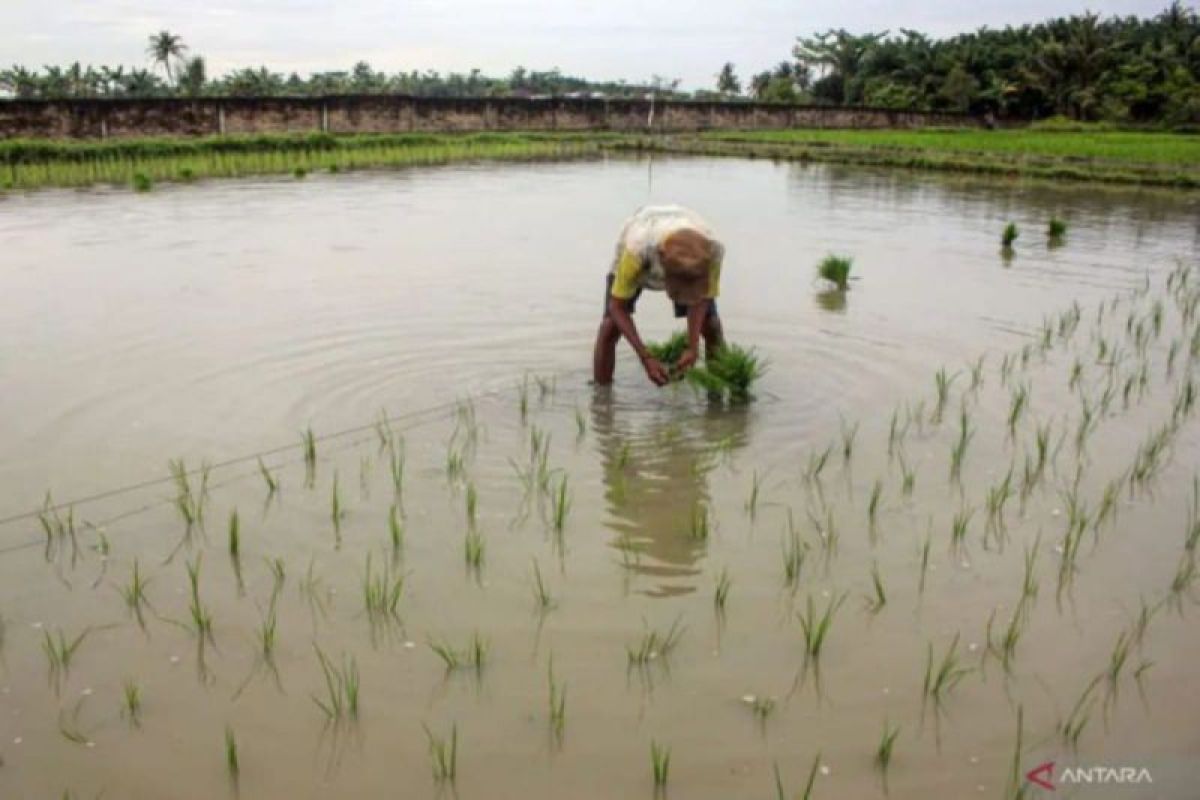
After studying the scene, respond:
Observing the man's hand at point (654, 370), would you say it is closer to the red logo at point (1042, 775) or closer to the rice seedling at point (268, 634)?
the rice seedling at point (268, 634)

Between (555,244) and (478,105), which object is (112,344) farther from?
(478,105)

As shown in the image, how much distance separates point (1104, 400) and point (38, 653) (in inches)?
176

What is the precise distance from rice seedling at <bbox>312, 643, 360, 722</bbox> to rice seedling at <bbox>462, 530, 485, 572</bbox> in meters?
0.60

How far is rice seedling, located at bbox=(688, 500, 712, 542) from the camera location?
342 cm

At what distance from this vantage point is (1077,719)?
2.43 m

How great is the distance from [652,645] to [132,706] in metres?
1.29

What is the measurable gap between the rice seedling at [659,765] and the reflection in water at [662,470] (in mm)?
753

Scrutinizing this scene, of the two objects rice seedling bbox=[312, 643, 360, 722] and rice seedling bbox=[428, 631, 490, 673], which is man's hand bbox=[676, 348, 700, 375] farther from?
rice seedling bbox=[312, 643, 360, 722]

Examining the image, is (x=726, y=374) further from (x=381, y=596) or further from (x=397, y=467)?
(x=381, y=596)

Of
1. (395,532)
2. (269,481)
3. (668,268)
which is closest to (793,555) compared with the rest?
(395,532)

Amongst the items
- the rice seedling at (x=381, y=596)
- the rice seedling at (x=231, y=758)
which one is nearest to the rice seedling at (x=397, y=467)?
the rice seedling at (x=381, y=596)

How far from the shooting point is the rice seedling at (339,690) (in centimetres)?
241

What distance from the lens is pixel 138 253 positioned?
865 cm

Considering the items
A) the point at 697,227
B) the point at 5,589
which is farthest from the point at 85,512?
the point at 697,227
